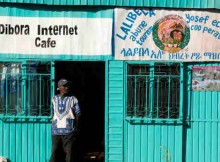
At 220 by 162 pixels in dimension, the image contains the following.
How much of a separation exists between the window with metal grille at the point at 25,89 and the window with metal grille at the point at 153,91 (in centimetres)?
141

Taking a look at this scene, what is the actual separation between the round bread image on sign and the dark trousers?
7.06 feet

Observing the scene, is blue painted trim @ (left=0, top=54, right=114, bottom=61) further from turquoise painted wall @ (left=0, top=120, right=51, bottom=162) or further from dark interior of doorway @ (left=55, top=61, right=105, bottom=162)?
dark interior of doorway @ (left=55, top=61, right=105, bottom=162)

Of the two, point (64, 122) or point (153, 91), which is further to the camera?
point (153, 91)

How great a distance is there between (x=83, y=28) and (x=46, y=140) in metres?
2.00

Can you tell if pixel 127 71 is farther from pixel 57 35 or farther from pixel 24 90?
pixel 24 90

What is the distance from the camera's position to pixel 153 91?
9141mm

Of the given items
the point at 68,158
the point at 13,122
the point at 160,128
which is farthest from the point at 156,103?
the point at 13,122

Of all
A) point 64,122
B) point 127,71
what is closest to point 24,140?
point 64,122

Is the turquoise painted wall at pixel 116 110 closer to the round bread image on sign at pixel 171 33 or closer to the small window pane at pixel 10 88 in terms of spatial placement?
the round bread image on sign at pixel 171 33

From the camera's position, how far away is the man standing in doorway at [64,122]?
8.77 m

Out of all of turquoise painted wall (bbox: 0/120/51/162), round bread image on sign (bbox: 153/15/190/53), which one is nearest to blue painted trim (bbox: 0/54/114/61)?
round bread image on sign (bbox: 153/15/190/53)

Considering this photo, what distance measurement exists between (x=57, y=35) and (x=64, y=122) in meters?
1.49

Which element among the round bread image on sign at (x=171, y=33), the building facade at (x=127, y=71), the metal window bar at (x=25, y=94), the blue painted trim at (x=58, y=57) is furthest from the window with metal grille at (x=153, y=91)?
the metal window bar at (x=25, y=94)

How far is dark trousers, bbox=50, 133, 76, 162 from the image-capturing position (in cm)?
877
